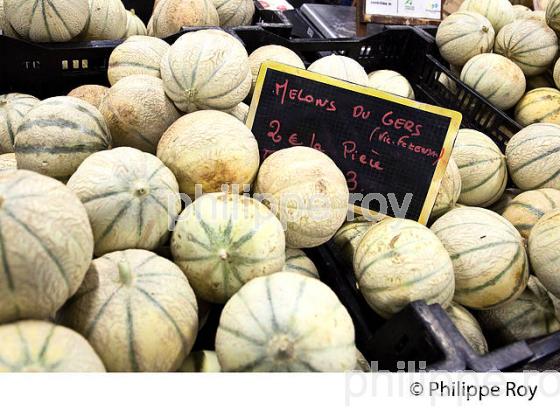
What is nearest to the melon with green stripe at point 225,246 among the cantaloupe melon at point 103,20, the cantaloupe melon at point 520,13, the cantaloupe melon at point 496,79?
the cantaloupe melon at point 103,20

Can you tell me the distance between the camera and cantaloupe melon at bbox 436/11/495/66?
10.2 ft

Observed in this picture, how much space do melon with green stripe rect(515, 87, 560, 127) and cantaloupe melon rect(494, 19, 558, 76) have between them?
0.21 m

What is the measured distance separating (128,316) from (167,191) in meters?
0.44

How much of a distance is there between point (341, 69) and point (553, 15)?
1.52m

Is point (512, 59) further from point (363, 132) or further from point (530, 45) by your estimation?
point (363, 132)

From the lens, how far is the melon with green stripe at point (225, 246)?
147 cm

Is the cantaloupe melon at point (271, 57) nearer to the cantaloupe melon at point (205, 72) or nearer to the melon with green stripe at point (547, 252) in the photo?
the cantaloupe melon at point (205, 72)

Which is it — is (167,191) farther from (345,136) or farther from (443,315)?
(443,315)

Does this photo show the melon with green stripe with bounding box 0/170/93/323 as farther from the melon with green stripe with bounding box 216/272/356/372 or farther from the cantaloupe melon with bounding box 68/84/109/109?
the cantaloupe melon with bounding box 68/84/109/109

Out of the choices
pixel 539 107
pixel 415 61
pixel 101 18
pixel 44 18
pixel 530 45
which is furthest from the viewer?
pixel 415 61

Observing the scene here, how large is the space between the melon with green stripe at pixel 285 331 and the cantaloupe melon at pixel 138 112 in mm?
890

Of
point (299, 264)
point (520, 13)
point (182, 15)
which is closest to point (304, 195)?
point (299, 264)

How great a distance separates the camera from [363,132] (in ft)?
6.56

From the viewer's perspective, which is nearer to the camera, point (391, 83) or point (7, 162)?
point (7, 162)
